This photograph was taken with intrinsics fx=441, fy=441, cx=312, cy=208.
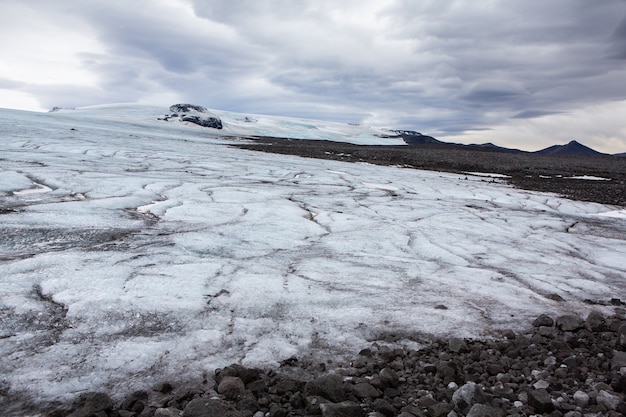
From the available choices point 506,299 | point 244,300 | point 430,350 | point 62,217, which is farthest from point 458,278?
point 62,217

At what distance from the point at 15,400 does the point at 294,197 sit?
616cm

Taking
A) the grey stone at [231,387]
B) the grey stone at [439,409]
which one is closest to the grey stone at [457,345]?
the grey stone at [439,409]

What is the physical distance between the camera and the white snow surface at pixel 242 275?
2.63 meters

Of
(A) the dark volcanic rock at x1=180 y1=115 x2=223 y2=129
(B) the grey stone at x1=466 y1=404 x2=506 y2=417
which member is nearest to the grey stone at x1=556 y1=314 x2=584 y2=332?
(B) the grey stone at x1=466 y1=404 x2=506 y2=417

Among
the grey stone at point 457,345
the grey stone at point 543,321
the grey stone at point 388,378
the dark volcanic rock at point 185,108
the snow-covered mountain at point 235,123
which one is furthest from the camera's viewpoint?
the dark volcanic rock at point 185,108

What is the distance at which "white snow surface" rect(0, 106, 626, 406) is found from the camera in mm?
2633

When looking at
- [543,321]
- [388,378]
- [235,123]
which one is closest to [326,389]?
[388,378]

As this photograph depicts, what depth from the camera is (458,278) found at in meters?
4.14

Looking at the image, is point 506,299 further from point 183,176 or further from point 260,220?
point 183,176

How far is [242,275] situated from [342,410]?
1.97 meters

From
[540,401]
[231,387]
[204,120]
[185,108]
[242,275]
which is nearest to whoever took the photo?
[540,401]

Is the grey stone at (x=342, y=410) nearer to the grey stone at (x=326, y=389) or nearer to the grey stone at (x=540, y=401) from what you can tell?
the grey stone at (x=326, y=389)

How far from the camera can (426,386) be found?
2.38m

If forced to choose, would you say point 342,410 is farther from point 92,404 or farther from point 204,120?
point 204,120
